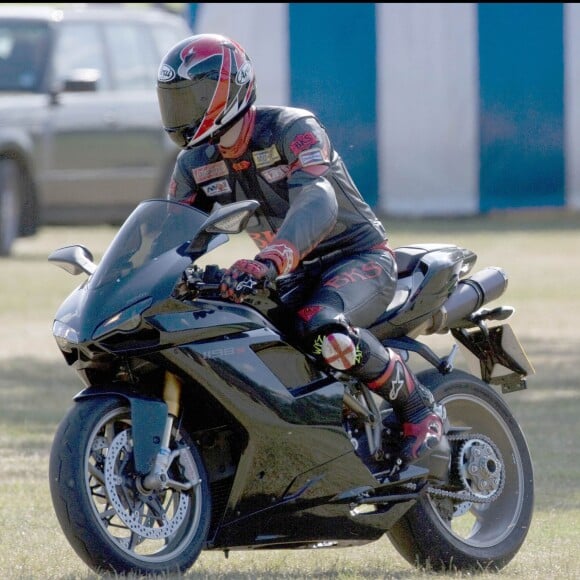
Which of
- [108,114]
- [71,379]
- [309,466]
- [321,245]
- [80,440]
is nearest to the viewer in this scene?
[80,440]

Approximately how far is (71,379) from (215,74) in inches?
224

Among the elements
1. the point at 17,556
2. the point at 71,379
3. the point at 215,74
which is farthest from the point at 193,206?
the point at 71,379

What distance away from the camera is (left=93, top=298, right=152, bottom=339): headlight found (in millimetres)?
5137

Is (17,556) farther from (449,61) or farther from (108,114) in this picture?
(449,61)

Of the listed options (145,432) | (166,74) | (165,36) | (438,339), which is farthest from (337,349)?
(165,36)

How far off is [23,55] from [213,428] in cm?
1329

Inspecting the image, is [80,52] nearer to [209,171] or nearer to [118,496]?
[209,171]

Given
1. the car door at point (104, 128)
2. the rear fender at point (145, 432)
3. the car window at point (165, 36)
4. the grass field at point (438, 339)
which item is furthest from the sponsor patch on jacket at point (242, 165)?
the car window at point (165, 36)

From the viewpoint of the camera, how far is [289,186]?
223 inches

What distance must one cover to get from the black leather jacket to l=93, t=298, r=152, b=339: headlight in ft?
1.68

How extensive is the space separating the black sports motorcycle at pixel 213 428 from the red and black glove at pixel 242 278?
110 millimetres

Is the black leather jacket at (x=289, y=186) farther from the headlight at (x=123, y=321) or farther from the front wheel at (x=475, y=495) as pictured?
the front wheel at (x=475, y=495)

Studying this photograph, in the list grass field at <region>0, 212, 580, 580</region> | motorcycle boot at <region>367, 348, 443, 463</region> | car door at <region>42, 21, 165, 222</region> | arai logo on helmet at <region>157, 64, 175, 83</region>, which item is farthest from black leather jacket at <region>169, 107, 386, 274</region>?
car door at <region>42, 21, 165, 222</region>

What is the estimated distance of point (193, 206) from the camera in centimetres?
579
